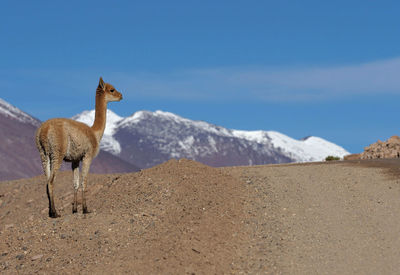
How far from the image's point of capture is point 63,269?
55.3ft

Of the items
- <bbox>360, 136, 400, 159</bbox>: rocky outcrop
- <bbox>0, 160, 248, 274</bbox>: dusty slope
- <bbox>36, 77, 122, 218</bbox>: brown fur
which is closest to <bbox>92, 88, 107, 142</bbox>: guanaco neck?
<bbox>36, 77, 122, 218</bbox>: brown fur

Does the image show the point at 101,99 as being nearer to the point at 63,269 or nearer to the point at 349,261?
the point at 63,269

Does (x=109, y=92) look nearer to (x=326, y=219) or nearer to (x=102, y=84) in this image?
(x=102, y=84)

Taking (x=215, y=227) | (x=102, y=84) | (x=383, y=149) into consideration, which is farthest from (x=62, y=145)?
(x=383, y=149)

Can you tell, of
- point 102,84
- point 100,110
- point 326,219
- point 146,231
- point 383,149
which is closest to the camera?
point 146,231

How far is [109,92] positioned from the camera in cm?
2170

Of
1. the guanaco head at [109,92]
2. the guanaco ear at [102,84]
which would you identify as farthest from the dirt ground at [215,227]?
the guanaco ear at [102,84]

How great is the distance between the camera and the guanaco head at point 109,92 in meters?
21.6

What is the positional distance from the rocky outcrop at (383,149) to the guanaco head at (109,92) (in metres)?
28.2

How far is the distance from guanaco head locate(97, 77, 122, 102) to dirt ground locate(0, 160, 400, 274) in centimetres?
423

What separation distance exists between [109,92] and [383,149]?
30055 millimetres

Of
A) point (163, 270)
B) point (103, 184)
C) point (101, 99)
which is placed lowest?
point (163, 270)

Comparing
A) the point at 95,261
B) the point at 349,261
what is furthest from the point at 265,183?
the point at 95,261

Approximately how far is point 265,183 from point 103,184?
783cm
